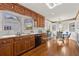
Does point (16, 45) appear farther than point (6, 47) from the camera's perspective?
Yes

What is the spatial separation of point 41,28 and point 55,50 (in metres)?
0.56

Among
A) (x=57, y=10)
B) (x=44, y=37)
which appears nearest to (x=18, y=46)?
(x=44, y=37)

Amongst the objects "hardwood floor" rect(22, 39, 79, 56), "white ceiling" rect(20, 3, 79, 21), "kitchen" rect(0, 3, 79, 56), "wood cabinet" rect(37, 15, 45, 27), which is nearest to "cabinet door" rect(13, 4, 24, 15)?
"kitchen" rect(0, 3, 79, 56)

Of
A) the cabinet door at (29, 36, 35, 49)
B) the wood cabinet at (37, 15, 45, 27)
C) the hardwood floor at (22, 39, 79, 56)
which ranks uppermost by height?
the wood cabinet at (37, 15, 45, 27)

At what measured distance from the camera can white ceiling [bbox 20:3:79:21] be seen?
2209 millimetres

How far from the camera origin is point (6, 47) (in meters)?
2.10

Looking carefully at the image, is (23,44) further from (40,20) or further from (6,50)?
(40,20)

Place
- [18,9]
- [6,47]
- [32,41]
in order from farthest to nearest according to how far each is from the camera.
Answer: [32,41], [18,9], [6,47]

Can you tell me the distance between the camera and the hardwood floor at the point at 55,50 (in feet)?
7.40

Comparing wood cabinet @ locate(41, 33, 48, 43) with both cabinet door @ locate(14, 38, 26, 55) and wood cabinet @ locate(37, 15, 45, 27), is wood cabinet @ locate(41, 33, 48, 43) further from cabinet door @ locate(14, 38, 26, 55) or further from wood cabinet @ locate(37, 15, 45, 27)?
cabinet door @ locate(14, 38, 26, 55)

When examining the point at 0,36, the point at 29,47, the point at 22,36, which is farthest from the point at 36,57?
the point at 0,36

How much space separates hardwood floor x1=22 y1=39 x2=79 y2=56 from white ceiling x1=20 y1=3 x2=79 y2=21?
52cm

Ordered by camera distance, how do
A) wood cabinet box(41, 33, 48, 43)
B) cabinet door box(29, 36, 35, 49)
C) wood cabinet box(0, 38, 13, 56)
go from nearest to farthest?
1. wood cabinet box(0, 38, 13, 56)
2. wood cabinet box(41, 33, 48, 43)
3. cabinet door box(29, 36, 35, 49)

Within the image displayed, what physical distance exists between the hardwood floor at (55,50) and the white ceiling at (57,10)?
52 cm
